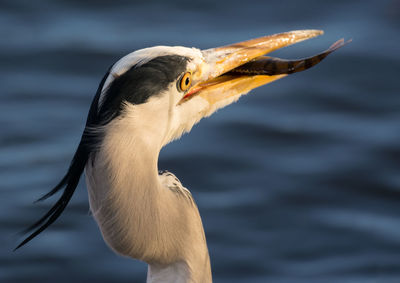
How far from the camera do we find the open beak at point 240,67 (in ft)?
12.5

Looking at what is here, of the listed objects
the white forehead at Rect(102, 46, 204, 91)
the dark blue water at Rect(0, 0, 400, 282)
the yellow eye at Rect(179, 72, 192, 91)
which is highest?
the white forehead at Rect(102, 46, 204, 91)

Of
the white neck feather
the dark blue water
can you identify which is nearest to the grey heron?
→ the white neck feather

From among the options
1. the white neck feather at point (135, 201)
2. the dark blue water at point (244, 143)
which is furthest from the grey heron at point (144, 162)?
the dark blue water at point (244, 143)

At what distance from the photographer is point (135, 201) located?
3355mm

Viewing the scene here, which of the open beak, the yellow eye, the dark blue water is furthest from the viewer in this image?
the dark blue water

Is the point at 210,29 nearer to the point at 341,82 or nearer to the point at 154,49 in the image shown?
the point at 341,82

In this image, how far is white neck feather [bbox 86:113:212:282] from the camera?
10.8 feet

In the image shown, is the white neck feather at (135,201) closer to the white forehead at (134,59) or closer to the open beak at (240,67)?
the white forehead at (134,59)

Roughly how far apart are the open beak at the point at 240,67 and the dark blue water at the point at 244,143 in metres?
1.72

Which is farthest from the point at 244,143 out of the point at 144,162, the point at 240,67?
the point at 144,162

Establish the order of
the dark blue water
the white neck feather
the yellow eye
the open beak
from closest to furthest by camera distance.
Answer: the white neck feather → the yellow eye → the open beak → the dark blue water

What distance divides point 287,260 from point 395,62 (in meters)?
2.33

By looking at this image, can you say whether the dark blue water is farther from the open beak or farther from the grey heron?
the grey heron

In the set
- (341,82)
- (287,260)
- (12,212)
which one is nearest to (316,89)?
(341,82)
